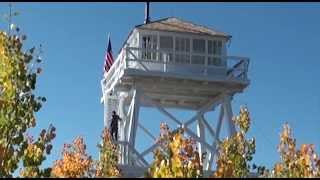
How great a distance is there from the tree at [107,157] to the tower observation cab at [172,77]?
7.78ft

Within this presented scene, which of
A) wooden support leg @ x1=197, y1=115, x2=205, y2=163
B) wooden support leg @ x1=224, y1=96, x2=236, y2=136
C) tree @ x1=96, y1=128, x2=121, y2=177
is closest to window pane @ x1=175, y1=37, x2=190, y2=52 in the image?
wooden support leg @ x1=224, y1=96, x2=236, y2=136

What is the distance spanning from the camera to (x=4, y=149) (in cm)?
1773

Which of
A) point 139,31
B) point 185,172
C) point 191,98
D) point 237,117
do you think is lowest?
point 185,172

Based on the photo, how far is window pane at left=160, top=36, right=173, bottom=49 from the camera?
37938 millimetres

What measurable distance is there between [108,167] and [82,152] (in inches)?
84.4

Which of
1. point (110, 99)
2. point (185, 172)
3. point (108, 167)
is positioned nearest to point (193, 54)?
point (110, 99)

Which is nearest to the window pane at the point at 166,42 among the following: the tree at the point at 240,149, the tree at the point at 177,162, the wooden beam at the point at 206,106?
the wooden beam at the point at 206,106

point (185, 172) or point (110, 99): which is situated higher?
point (110, 99)

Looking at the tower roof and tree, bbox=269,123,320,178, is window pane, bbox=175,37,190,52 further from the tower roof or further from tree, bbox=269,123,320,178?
tree, bbox=269,123,320,178

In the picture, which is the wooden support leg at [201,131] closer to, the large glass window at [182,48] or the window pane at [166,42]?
the large glass window at [182,48]

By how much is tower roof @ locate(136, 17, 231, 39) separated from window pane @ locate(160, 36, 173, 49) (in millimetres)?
413

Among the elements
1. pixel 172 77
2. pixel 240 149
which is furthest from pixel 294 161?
pixel 172 77

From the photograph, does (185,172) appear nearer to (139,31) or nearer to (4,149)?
(4,149)

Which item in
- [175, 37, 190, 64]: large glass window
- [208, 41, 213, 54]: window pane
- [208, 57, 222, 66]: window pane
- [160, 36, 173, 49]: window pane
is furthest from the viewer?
[208, 41, 213, 54]: window pane
